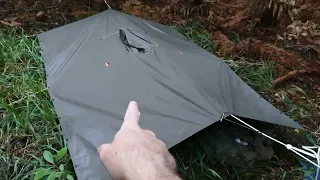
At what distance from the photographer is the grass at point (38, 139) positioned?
271 cm

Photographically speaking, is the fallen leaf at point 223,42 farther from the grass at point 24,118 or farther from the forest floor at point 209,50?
the grass at point 24,118

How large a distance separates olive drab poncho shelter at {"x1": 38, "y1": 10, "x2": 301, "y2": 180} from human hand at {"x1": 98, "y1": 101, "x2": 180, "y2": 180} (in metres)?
0.54

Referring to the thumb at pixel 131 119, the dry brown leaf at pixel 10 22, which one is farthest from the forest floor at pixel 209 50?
the thumb at pixel 131 119

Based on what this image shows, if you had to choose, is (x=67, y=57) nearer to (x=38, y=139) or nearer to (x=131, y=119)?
(x=38, y=139)

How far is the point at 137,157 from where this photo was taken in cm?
176

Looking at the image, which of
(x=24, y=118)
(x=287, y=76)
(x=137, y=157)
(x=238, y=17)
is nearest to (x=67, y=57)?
(x=24, y=118)

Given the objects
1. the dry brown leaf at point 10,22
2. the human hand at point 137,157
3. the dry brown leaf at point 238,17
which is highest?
the human hand at point 137,157

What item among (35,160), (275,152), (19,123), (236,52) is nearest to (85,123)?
(35,160)

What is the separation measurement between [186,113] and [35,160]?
111 cm

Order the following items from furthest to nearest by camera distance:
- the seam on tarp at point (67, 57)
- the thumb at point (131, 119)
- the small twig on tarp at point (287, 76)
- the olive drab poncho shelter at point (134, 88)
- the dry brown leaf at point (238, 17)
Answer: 1. the dry brown leaf at point (238, 17)
2. the small twig on tarp at point (287, 76)
3. the seam on tarp at point (67, 57)
4. the olive drab poncho shelter at point (134, 88)
5. the thumb at point (131, 119)

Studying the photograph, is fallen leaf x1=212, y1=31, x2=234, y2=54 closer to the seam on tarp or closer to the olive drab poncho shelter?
the olive drab poncho shelter

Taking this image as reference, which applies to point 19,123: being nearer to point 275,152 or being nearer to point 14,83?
point 14,83

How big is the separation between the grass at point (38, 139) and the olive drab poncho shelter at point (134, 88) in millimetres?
183

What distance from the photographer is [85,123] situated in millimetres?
2674
